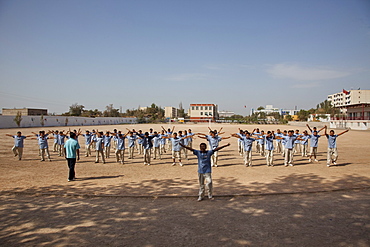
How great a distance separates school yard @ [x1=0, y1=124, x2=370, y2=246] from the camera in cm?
555

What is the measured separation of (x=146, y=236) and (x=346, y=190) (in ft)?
25.2

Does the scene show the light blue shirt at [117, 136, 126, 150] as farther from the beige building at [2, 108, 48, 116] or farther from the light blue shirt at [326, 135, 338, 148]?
the beige building at [2, 108, 48, 116]

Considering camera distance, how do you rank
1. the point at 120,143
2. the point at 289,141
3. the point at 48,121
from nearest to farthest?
the point at 289,141
the point at 120,143
the point at 48,121

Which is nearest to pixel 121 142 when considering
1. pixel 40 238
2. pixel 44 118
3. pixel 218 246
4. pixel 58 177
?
pixel 58 177

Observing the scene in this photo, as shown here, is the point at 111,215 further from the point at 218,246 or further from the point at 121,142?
the point at 121,142

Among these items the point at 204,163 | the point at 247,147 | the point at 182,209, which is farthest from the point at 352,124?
the point at 182,209

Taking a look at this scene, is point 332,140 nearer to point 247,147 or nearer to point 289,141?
point 289,141

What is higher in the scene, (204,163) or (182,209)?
(204,163)

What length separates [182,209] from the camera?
7.33m

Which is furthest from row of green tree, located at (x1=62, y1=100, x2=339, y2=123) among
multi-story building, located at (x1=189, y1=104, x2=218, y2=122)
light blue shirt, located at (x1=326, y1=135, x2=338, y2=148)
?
light blue shirt, located at (x1=326, y1=135, x2=338, y2=148)

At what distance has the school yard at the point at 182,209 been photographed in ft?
18.2

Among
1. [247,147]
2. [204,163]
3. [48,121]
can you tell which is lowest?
[247,147]

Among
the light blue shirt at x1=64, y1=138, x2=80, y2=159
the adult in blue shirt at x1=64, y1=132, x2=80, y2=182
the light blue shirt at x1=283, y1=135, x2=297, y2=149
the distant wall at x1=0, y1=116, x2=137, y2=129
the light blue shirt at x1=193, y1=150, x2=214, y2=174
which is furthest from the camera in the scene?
the distant wall at x1=0, y1=116, x2=137, y2=129

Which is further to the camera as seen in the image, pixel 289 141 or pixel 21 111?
pixel 21 111
